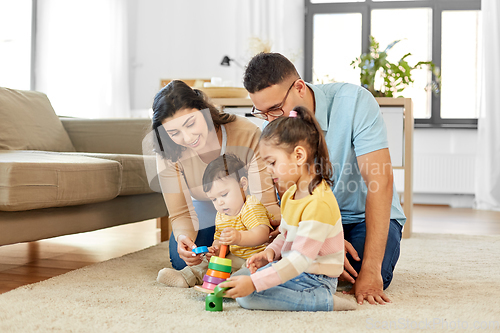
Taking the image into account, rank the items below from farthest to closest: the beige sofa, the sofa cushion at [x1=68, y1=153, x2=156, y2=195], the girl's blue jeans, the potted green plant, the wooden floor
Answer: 1. the potted green plant
2. the sofa cushion at [x1=68, y1=153, x2=156, y2=195]
3. the wooden floor
4. the beige sofa
5. the girl's blue jeans

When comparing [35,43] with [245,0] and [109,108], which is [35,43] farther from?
[245,0]

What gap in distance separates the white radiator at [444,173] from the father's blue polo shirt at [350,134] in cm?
287

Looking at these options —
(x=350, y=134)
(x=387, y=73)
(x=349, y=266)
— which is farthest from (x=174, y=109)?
(x=387, y=73)

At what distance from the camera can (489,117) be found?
12.7 ft

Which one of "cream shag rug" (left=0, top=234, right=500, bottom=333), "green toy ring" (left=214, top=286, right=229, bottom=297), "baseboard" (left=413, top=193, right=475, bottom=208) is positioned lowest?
"baseboard" (left=413, top=193, right=475, bottom=208)

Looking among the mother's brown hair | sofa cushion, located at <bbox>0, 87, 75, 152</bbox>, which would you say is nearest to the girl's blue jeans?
the mother's brown hair

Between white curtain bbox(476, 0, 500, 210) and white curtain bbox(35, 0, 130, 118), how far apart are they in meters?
3.16

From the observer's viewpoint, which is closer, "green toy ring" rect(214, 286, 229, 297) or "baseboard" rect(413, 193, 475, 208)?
"green toy ring" rect(214, 286, 229, 297)

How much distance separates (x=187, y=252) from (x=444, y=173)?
3354 mm

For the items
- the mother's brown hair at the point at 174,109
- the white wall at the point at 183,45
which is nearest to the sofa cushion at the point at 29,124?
the mother's brown hair at the point at 174,109

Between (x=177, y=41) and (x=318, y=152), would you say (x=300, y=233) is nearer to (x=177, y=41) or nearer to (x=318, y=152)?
(x=318, y=152)

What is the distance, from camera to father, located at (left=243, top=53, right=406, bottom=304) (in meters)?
1.23

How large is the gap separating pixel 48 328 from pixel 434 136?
12.5 feet

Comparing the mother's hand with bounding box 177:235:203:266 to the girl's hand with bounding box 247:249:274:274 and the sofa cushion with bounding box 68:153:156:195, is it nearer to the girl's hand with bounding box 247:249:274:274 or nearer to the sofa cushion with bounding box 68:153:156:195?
the girl's hand with bounding box 247:249:274:274
